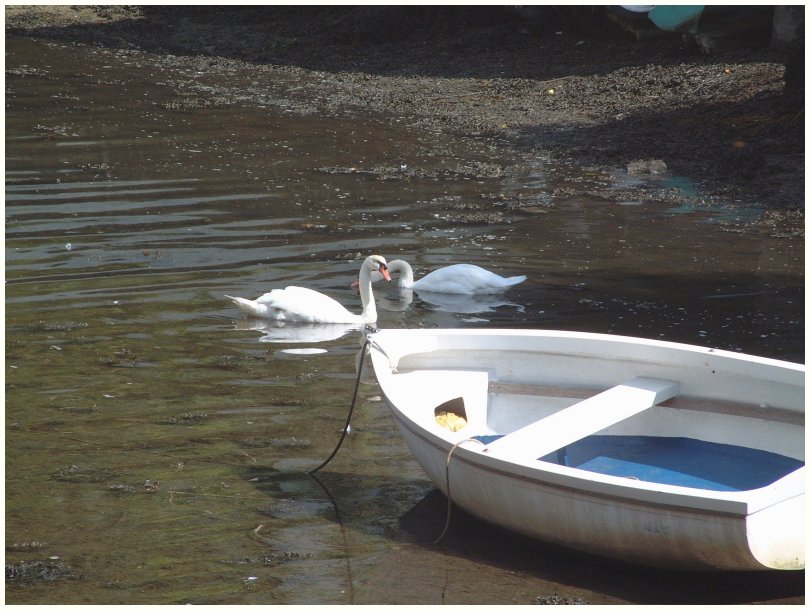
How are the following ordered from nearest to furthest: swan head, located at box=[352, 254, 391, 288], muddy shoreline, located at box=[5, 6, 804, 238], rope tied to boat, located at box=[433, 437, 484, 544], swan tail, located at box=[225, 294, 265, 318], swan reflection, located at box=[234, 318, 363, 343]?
rope tied to boat, located at box=[433, 437, 484, 544] → swan reflection, located at box=[234, 318, 363, 343] → swan tail, located at box=[225, 294, 265, 318] → swan head, located at box=[352, 254, 391, 288] → muddy shoreline, located at box=[5, 6, 804, 238]

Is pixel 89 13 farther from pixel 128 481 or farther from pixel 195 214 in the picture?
pixel 128 481

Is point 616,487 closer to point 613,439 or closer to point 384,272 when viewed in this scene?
point 613,439

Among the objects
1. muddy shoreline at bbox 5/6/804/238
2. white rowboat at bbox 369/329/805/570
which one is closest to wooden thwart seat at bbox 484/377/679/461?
white rowboat at bbox 369/329/805/570

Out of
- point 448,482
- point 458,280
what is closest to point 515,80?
point 458,280

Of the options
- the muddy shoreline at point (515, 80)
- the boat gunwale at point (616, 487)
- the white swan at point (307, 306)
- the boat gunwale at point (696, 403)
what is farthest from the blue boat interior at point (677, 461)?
the muddy shoreline at point (515, 80)

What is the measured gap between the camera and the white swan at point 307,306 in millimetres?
9312

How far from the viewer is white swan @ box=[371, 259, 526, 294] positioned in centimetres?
998

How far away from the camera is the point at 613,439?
6406mm

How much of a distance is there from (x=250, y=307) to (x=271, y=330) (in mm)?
259

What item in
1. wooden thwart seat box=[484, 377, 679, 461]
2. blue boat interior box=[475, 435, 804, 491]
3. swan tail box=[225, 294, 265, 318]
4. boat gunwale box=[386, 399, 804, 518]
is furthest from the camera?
swan tail box=[225, 294, 265, 318]

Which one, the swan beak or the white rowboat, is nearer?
the white rowboat

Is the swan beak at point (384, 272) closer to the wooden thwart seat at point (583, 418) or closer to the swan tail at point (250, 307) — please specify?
the swan tail at point (250, 307)

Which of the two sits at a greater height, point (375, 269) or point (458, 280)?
point (375, 269)

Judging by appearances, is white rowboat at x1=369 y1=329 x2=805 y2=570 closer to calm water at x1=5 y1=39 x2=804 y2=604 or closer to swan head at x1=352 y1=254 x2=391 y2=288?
calm water at x1=5 y1=39 x2=804 y2=604
